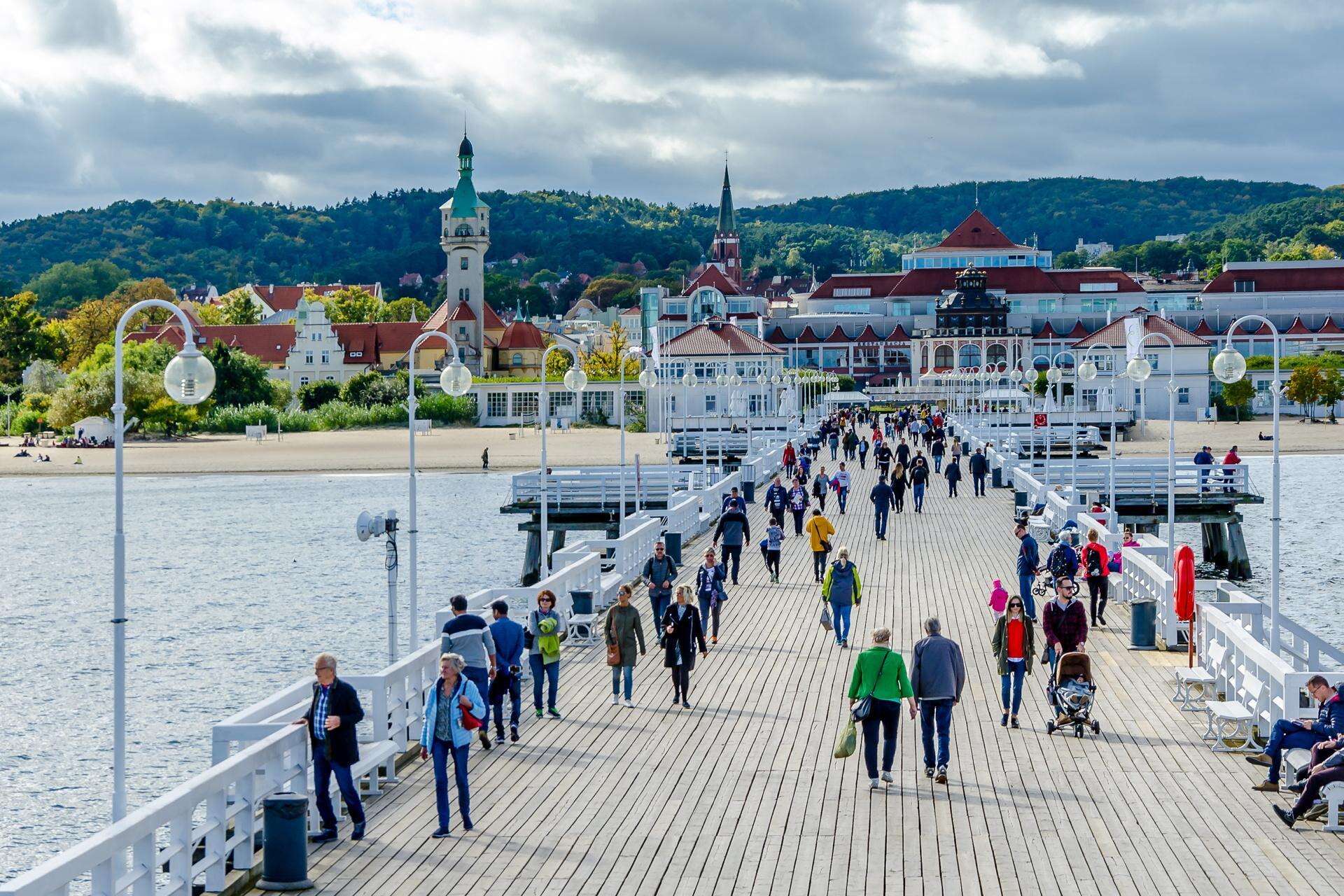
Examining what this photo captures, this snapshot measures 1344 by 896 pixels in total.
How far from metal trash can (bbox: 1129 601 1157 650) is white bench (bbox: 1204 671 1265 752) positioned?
4.67 m

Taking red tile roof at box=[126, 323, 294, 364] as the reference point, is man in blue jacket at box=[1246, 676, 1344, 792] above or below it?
below

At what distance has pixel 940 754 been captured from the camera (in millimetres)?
12789

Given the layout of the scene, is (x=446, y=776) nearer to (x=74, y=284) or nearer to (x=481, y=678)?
(x=481, y=678)

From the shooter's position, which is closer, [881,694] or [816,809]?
[816,809]

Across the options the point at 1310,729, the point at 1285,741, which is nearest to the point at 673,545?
the point at 1285,741

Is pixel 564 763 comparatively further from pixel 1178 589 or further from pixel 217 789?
pixel 1178 589

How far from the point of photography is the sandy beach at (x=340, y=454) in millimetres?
74062

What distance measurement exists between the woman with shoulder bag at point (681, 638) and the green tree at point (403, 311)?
152928mm

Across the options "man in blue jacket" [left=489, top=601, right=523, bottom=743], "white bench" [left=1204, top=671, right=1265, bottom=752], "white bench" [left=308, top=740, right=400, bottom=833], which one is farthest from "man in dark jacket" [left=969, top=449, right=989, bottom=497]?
"white bench" [left=308, top=740, right=400, bottom=833]

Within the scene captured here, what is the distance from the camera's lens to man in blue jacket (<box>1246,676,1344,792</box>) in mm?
11812

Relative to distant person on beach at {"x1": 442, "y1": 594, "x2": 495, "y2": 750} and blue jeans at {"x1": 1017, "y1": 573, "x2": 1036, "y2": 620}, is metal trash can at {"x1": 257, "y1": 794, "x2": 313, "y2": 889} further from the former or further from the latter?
blue jeans at {"x1": 1017, "y1": 573, "x2": 1036, "y2": 620}

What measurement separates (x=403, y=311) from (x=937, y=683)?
161 meters

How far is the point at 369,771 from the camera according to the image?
1291cm

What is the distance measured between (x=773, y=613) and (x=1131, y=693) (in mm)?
6854
